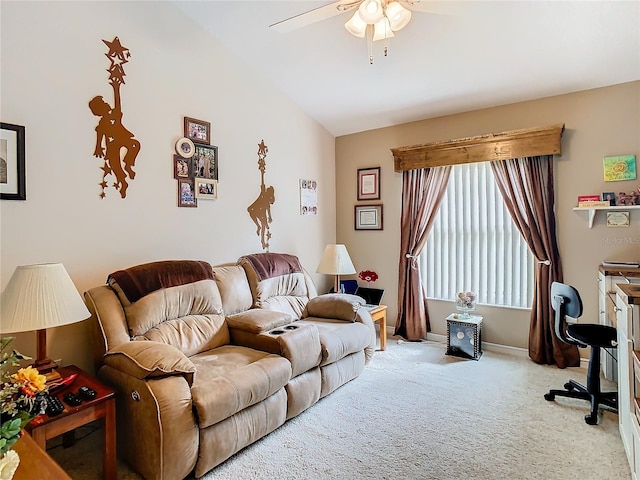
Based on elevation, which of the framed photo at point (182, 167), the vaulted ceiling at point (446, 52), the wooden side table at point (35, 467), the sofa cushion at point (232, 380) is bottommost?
the sofa cushion at point (232, 380)

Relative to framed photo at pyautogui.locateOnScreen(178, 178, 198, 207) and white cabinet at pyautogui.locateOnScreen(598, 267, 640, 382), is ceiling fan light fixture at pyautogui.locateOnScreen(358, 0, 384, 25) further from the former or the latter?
white cabinet at pyautogui.locateOnScreen(598, 267, 640, 382)

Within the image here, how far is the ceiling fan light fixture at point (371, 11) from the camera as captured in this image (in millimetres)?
2020

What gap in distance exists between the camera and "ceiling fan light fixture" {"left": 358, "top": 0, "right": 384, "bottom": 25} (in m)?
2.02

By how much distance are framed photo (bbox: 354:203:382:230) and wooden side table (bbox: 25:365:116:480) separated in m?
3.31

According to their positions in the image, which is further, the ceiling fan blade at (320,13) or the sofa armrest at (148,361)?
the ceiling fan blade at (320,13)

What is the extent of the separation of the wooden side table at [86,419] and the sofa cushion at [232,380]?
1.39ft

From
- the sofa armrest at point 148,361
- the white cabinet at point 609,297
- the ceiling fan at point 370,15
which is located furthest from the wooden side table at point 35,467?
the white cabinet at point 609,297

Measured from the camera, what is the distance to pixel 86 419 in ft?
5.95

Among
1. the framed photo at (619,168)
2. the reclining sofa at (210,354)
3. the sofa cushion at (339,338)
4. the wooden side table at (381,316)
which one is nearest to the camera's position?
the reclining sofa at (210,354)

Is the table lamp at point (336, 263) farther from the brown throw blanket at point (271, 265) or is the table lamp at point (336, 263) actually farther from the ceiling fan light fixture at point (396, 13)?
the ceiling fan light fixture at point (396, 13)

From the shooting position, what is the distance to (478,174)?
13.0 feet

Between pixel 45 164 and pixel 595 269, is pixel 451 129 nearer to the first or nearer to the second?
pixel 595 269

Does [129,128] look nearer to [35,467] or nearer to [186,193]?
[186,193]

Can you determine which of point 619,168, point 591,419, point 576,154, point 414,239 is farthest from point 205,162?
point 619,168
